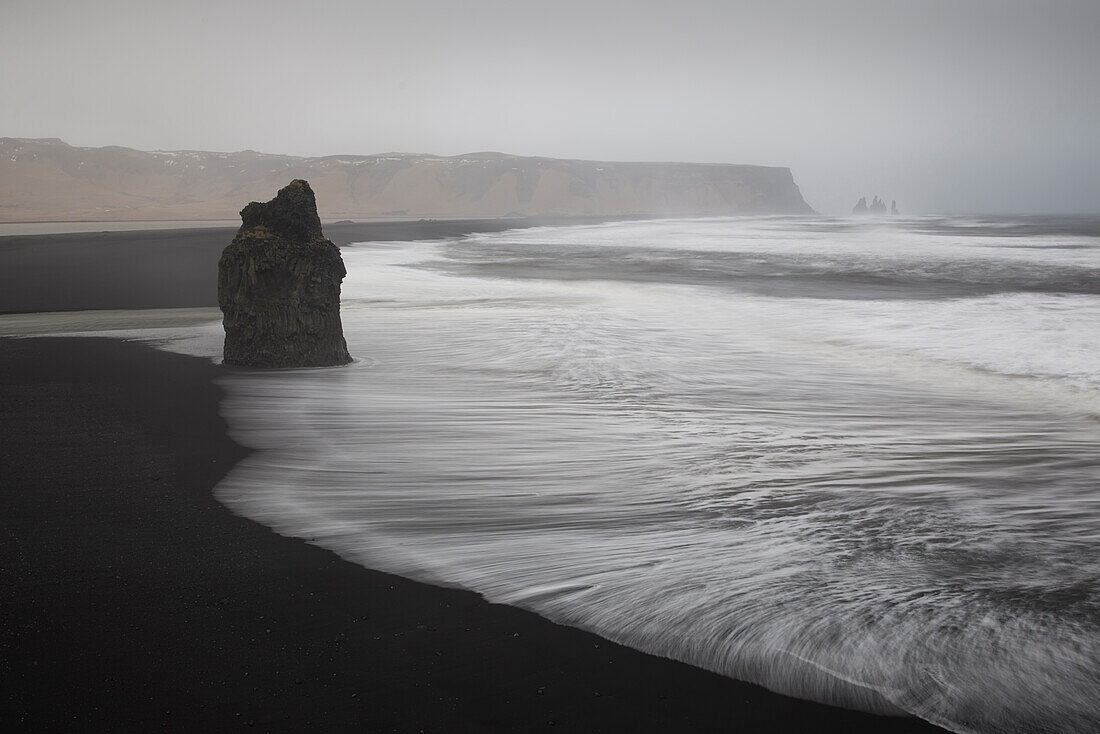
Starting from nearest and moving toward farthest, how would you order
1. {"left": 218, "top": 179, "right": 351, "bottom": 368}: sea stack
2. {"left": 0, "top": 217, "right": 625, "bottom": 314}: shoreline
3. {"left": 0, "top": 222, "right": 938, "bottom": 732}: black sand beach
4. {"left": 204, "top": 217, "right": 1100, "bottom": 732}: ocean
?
{"left": 0, "top": 222, "right": 938, "bottom": 732}: black sand beach < {"left": 204, "top": 217, "right": 1100, "bottom": 732}: ocean < {"left": 218, "top": 179, "right": 351, "bottom": 368}: sea stack < {"left": 0, "top": 217, "right": 625, "bottom": 314}: shoreline

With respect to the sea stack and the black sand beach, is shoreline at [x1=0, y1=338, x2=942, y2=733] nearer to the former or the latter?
the black sand beach

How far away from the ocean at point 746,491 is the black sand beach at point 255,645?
0.63 ft

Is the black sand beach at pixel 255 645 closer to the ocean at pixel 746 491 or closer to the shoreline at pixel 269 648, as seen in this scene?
the shoreline at pixel 269 648

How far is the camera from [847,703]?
2504mm

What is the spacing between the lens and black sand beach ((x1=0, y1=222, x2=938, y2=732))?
233 cm

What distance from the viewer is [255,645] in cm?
266

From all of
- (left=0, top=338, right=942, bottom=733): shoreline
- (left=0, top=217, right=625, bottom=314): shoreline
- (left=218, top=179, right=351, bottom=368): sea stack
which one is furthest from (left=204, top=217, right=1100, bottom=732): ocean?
(left=0, top=217, right=625, bottom=314): shoreline

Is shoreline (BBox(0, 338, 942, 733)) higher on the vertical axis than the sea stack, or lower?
lower

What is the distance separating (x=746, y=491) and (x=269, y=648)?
2686 mm

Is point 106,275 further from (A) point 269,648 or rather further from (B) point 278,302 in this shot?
(A) point 269,648

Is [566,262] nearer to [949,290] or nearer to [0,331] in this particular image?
[949,290]

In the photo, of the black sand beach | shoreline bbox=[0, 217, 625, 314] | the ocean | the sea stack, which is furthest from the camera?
shoreline bbox=[0, 217, 625, 314]

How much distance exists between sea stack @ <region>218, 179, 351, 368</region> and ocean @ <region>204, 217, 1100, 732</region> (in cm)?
40

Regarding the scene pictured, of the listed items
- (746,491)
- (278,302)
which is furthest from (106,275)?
(746,491)
